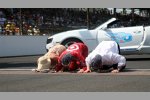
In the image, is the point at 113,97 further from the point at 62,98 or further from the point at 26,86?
the point at 26,86

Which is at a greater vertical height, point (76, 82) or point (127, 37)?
point (127, 37)

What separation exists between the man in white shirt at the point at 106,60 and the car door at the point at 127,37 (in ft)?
12.2

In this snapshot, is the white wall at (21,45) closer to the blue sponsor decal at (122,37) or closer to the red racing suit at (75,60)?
the blue sponsor decal at (122,37)

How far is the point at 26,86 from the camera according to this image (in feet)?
29.1

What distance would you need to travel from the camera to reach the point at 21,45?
2327 cm

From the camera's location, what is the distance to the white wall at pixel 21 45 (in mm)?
22594

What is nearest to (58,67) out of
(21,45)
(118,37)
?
(118,37)

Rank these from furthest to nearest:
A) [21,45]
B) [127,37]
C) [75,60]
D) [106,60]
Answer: [21,45] < [127,37] < [75,60] < [106,60]

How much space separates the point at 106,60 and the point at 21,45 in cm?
1270

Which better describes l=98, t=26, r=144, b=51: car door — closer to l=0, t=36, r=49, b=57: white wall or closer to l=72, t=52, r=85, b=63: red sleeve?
l=72, t=52, r=85, b=63: red sleeve

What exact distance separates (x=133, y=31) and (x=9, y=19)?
12739 millimetres

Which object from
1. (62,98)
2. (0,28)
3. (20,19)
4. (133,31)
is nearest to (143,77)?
(62,98)

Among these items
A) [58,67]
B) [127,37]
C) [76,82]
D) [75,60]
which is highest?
[127,37]

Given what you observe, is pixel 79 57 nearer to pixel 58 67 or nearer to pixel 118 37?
pixel 58 67
